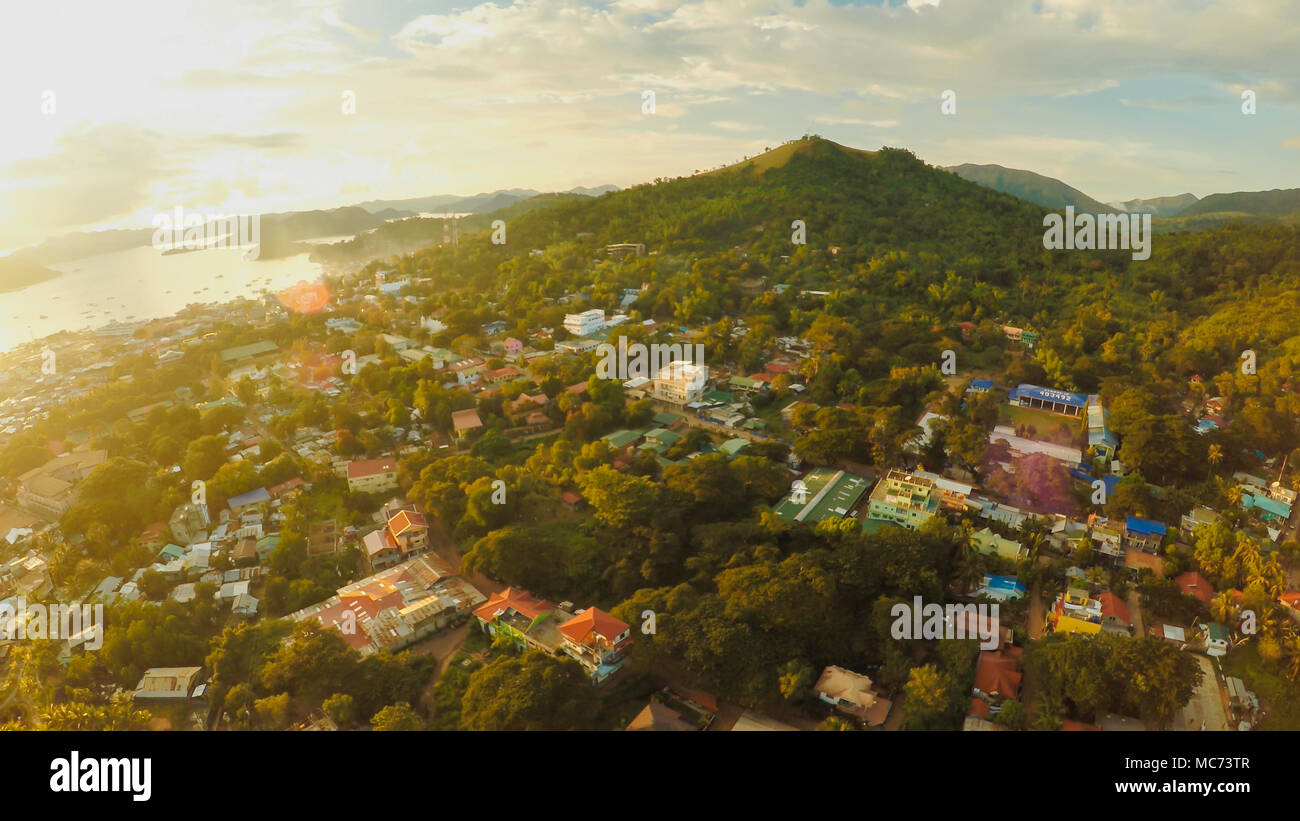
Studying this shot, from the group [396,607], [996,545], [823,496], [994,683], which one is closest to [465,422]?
[396,607]

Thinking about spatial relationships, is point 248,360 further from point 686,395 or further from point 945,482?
point 945,482

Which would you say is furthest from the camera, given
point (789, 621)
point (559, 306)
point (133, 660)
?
point (559, 306)

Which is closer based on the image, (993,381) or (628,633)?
(628,633)

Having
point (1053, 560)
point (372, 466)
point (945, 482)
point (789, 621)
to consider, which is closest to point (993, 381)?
point (945, 482)

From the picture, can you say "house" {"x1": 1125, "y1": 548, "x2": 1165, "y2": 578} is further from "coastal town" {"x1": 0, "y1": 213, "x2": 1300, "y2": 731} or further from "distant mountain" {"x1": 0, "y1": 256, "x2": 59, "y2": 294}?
"distant mountain" {"x1": 0, "y1": 256, "x2": 59, "y2": 294}

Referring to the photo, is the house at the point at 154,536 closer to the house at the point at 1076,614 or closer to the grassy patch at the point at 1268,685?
the house at the point at 1076,614

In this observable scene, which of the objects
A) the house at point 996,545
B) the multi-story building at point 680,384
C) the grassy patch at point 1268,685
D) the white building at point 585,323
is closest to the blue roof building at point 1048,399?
the house at point 996,545
